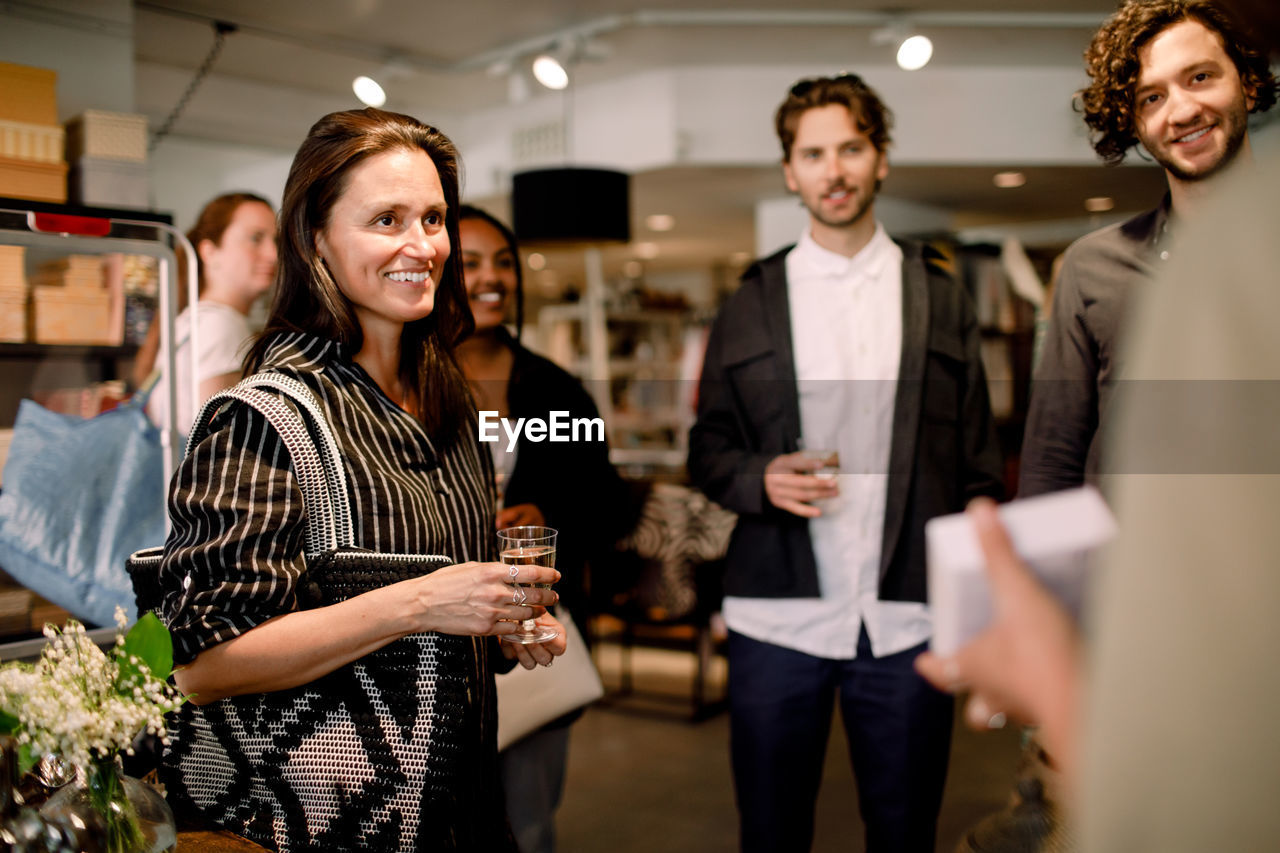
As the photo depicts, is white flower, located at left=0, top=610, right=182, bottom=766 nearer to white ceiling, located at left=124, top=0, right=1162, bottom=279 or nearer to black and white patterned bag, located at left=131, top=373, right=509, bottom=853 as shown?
black and white patterned bag, located at left=131, top=373, right=509, bottom=853

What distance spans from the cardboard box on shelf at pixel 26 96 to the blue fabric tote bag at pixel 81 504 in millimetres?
786

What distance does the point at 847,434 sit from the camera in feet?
5.90

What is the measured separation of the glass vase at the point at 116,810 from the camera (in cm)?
89

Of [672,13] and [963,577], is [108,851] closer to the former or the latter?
[963,577]

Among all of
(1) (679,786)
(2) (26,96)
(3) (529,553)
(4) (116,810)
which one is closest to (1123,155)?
(3) (529,553)

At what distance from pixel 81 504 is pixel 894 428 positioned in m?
1.47

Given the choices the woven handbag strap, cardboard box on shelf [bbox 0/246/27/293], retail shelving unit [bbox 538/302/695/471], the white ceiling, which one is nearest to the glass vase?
the woven handbag strap

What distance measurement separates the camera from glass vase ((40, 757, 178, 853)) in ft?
2.93

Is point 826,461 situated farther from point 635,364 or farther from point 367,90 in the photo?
point 635,364

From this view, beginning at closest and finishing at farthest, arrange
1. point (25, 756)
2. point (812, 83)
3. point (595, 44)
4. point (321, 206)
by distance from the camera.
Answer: point (25, 756)
point (321, 206)
point (812, 83)
point (595, 44)

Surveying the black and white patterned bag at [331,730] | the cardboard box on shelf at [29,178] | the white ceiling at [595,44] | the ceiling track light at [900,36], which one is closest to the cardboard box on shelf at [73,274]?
the cardboard box on shelf at [29,178]

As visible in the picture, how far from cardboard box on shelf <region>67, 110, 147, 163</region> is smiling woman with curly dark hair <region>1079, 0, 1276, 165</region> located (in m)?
2.69

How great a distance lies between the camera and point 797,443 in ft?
5.96

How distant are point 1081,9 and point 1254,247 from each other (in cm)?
515
